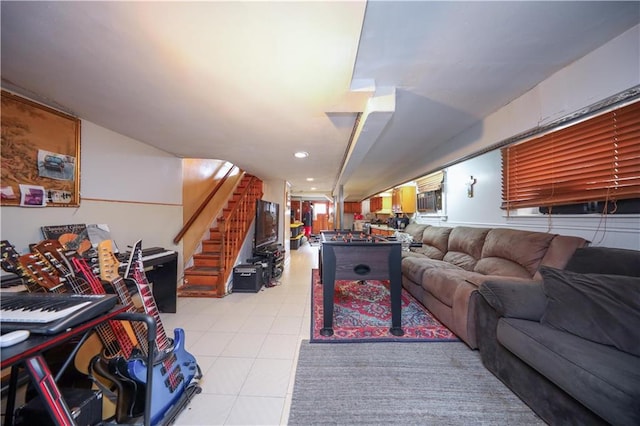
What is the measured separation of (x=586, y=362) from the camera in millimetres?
1039

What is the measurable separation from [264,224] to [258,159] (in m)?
1.20

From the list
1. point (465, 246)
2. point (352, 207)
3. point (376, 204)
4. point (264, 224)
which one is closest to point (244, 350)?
point (264, 224)

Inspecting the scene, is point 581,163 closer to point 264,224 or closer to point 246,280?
point 264,224

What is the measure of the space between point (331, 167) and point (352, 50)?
294 centimetres

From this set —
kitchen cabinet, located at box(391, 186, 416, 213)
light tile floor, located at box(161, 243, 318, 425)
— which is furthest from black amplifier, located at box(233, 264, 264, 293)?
kitchen cabinet, located at box(391, 186, 416, 213)

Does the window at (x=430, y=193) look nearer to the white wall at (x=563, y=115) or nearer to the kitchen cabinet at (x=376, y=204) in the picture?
the white wall at (x=563, y=115)

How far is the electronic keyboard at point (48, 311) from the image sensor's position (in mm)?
713

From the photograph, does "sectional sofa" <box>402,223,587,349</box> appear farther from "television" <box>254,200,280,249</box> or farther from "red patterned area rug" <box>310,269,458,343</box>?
"television" <box>254,200,280,249</box>

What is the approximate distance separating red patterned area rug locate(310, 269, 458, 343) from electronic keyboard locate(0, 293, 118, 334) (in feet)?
5.49

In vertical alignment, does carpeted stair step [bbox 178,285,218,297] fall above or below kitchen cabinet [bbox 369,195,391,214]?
below

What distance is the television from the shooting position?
3748 mm

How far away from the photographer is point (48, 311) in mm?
780

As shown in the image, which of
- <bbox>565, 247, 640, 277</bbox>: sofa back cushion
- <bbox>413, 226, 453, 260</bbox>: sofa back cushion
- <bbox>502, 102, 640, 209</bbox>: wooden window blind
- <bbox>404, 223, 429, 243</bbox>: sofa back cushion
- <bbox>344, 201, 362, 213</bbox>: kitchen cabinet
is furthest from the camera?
<bbox>344, 201, 362, 213</bbox>: kitchen cabinet

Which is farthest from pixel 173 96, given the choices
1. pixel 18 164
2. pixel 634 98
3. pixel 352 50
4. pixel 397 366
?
pixel 634 98
